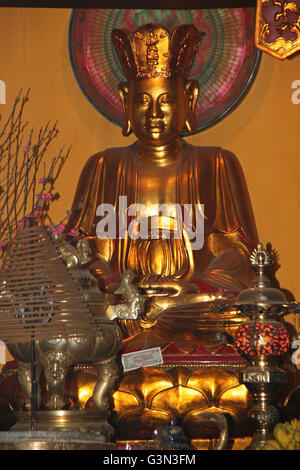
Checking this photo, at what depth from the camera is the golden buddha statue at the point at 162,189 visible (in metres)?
4.86

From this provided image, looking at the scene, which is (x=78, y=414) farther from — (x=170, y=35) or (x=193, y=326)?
(x=170, y=35)

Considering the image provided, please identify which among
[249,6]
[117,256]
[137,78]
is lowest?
[117,256]

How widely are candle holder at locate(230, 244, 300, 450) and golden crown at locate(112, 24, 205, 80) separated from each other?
1.98 m

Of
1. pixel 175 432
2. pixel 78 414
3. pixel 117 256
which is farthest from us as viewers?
pixel 117 256

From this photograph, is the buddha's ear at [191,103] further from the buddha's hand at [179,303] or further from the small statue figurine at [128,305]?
the small statue figurine at [128,305]

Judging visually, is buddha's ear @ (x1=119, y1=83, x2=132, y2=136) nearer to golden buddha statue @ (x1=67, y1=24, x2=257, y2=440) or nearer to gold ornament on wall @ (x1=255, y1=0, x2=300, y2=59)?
golden buddha statue @ (x1=67, y1=24, x2=257, y2=440)

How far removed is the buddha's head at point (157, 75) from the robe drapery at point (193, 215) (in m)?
0.18

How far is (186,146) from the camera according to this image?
5152 mm

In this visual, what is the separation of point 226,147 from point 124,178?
0.57 meters

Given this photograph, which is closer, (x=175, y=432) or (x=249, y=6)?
(x=175, y=432)

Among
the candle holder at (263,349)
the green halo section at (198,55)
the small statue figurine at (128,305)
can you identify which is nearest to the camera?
the small statue figurine at (128,305)

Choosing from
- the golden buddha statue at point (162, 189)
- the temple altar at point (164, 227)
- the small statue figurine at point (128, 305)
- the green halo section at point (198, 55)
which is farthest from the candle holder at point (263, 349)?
the green halo section at point (198, 55)
